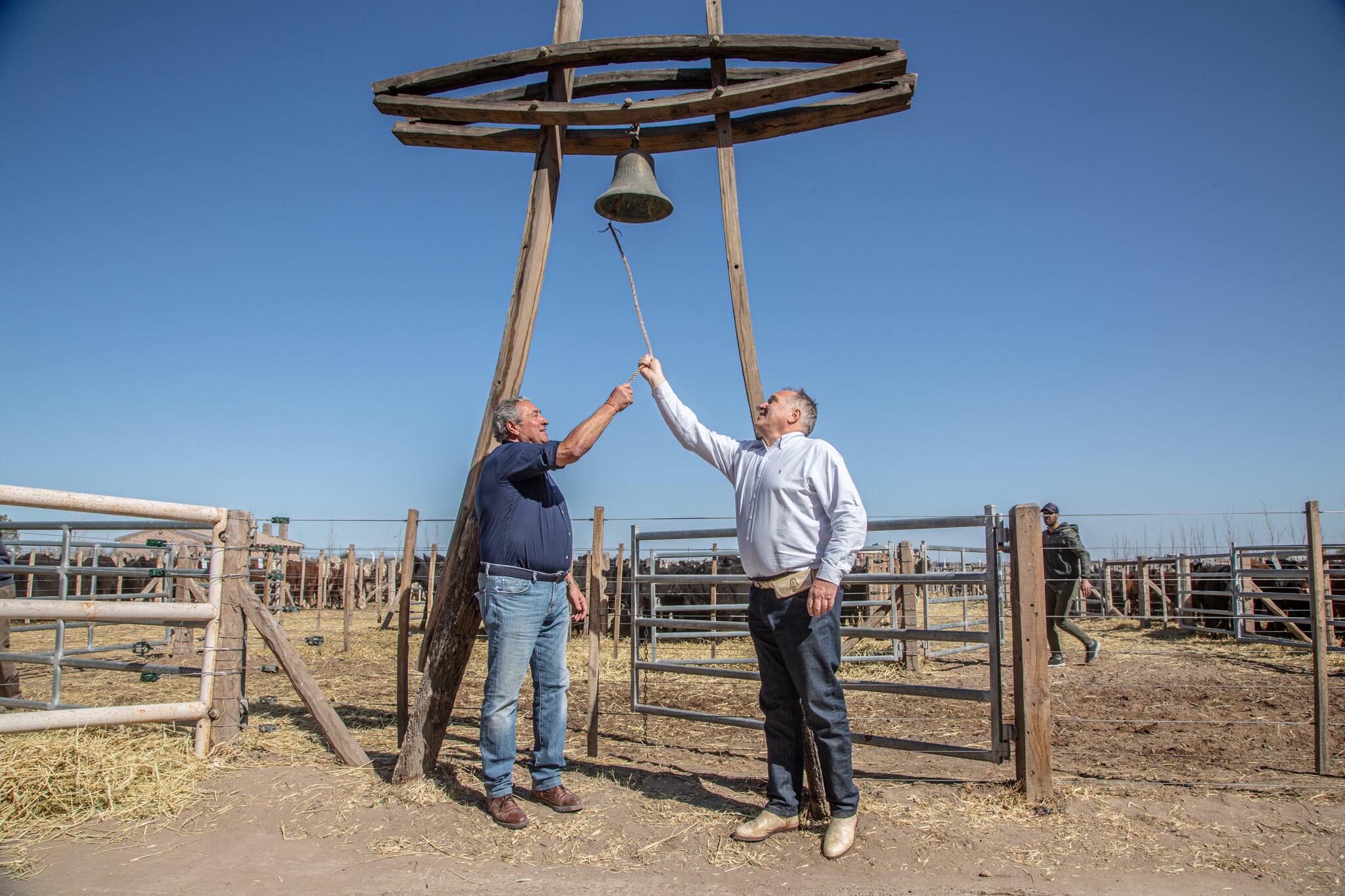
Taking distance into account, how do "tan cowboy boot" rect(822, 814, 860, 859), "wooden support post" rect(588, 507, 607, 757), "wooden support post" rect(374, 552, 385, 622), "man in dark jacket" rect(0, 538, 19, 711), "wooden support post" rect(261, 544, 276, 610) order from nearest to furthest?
1. "tan cowboy boot" rect(822, 814, 860, 859)
2. "wooden support post" rect(588, 507, 607, 757)
3. "man in dark jacket" rect(0, 538, 19, 711)
4. "wooden support post" rect(261, 544, 276, 610)
5. "wooden support post" rect(374, 552, 385, 622)

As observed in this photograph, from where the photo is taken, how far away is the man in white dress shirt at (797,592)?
127 inches

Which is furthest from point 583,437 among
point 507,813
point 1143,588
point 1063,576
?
point 1143,588

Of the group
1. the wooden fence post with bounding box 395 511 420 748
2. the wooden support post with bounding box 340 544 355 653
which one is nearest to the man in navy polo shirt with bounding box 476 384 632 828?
the wooden fence post with bounding box 395 511 420 748

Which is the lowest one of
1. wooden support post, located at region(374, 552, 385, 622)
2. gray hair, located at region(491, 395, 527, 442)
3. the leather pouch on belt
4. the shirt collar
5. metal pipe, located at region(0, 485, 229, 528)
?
wooden support post, located at region(374, 552, 385, 622)

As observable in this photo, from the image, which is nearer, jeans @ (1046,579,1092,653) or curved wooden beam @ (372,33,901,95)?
curved wooden beam @ (372,33,901,95)

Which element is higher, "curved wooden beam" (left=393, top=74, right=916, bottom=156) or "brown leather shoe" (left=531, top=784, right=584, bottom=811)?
"curved wooden beam" (left=393, top=74, right=916, bottom=156)

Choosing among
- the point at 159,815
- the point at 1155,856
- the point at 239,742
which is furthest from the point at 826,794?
the point at 239,742

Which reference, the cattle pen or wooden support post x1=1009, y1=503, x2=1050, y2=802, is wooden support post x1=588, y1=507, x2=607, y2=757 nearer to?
the cattle pen

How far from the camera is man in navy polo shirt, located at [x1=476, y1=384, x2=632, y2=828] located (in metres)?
3.59

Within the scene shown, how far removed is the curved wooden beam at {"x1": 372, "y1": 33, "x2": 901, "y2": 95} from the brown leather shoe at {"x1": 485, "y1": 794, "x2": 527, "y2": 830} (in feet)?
11.6

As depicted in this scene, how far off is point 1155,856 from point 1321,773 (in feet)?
6.73

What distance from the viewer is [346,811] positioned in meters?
3.68

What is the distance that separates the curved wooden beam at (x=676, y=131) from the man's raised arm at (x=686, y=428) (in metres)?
1.32

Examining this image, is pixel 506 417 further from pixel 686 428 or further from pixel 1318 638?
pixel 1318 638
